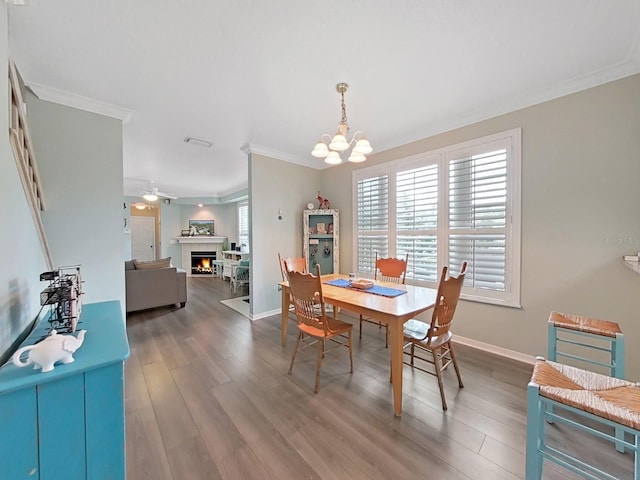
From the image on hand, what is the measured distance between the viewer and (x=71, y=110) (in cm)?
242

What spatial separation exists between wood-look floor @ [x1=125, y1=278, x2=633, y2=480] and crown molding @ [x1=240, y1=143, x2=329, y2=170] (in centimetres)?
281

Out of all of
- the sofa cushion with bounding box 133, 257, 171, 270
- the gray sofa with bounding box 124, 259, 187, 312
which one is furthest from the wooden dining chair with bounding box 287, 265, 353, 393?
the sofa cushion with bounding box 133, 257, 171, 270

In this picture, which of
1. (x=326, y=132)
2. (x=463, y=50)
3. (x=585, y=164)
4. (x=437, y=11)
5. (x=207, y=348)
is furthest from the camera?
(x=326, y=132)

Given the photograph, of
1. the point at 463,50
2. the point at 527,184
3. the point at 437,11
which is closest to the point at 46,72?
the point at 437,11

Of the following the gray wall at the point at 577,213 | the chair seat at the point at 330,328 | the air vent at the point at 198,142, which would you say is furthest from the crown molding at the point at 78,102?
the gray wall at the point at 577,213

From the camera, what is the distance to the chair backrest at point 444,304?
180 centimetres

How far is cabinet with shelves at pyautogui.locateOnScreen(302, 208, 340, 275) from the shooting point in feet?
14.1

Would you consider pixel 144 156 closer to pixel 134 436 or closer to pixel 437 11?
pixel 134 436

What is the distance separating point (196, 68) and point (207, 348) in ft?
9.07

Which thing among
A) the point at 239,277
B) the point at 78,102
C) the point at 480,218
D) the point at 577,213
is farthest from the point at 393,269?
the point at 239,277

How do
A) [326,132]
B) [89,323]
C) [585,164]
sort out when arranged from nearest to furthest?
[89,323] < [585,164] < [326,132]

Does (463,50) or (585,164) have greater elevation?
(463,50)

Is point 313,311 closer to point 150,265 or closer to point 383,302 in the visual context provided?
point 383,302

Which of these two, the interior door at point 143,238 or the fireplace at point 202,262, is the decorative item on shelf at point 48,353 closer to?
the fireplace at point 202,262
